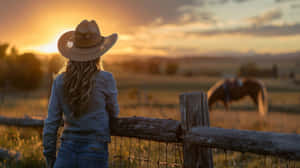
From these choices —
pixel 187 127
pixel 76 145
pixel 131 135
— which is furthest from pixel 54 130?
pixel 187 127

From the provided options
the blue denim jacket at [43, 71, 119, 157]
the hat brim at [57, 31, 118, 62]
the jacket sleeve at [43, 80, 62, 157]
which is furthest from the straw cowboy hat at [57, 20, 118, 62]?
the jacket sleeve at [43, 80, 62, 157]

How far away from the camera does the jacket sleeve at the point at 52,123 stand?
8.76 ft

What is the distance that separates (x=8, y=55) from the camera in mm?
52719

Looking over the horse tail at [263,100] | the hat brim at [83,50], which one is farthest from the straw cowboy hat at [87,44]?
the horse tail at [263,100]

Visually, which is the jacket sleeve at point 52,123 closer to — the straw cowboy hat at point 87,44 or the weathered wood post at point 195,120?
the straw cowboy hat at point 87,44

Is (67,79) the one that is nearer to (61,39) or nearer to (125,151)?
(61,39)

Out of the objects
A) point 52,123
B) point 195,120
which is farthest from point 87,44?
point 195,120

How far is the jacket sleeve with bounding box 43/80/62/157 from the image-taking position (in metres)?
2.67

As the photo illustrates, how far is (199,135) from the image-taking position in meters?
2.52

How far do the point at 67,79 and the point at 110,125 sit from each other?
778mm

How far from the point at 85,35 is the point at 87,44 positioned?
85 millimetres

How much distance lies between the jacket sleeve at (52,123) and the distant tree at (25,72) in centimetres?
4862

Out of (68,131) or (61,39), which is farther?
(61,39)

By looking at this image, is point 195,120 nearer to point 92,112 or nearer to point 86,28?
point 92,112
